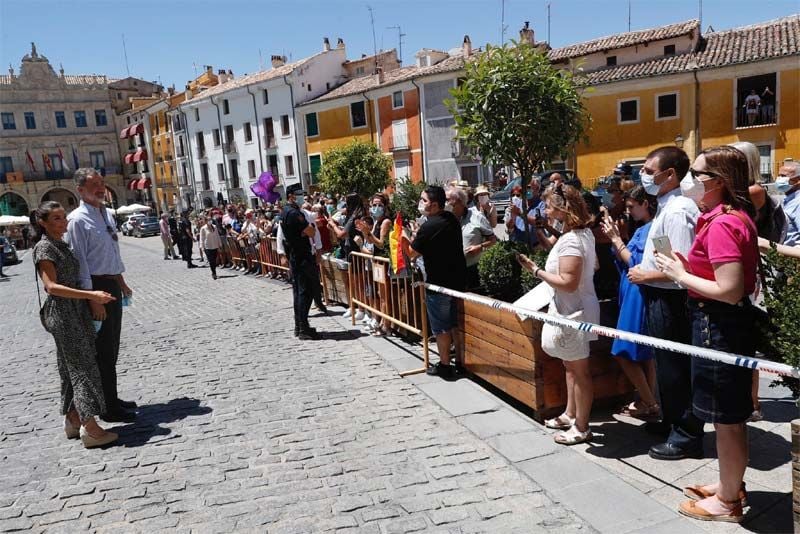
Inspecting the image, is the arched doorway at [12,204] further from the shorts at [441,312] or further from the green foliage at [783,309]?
the green foliage at [783,309]

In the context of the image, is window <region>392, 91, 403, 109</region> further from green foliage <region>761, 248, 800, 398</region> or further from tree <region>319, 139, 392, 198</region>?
green foliage <region>761, 248, 800, 398</region>

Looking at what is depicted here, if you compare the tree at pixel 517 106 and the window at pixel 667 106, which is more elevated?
the window at pixel 667 106

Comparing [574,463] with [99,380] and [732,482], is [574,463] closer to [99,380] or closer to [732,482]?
[732,482]

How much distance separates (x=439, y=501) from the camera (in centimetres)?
367

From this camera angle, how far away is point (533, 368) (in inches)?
177

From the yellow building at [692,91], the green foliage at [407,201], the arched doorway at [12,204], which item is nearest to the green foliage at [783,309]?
the green foliage at [407,201]

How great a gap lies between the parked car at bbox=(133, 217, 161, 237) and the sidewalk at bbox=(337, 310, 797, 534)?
41.2m

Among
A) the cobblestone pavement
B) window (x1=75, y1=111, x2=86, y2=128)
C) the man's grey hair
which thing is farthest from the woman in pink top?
window (x1=75, y1=111, x2=86, y2=128)

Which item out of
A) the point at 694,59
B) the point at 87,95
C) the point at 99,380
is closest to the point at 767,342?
the point at 99,380

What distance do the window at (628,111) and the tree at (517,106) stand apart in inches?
1014

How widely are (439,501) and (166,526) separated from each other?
1658 millimetres

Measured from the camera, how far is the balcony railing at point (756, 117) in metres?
26.9

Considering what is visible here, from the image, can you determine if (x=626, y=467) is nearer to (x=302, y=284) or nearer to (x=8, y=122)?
(x=302, y=284)

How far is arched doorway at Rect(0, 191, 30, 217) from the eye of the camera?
62.2 m
